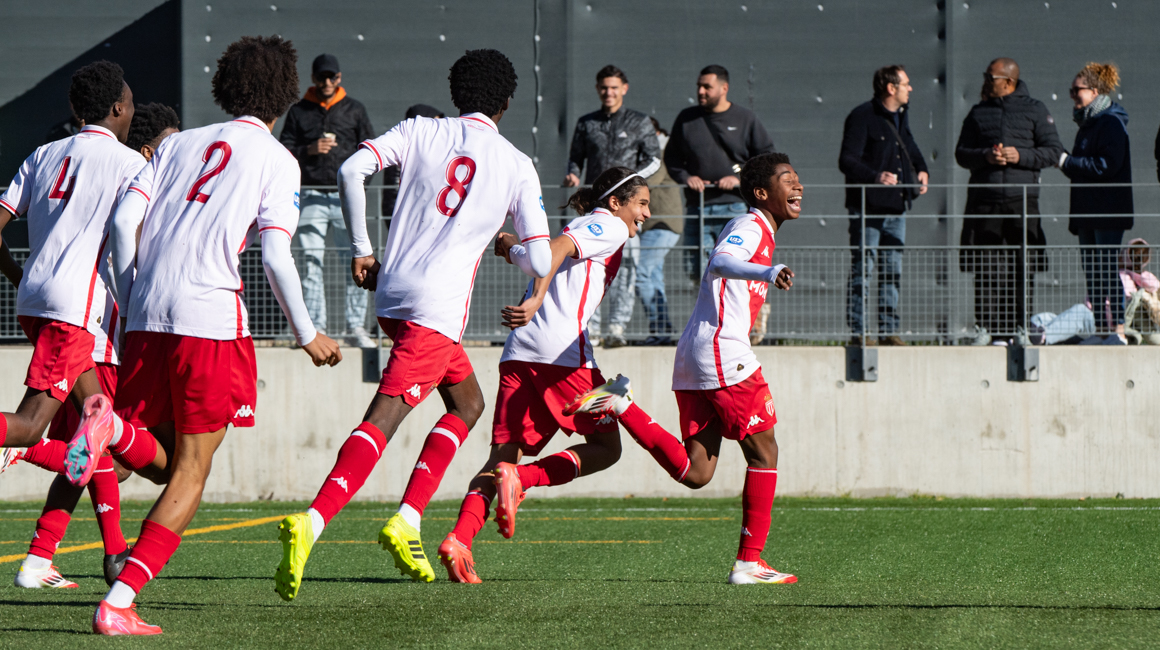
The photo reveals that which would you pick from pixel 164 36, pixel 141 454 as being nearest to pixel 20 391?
pixel 164 36

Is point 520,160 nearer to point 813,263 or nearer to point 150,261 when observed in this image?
point 150,261

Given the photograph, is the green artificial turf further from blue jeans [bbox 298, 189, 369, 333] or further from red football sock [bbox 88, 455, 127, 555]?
blue jeans [bbox 298, 189, 369, 333]

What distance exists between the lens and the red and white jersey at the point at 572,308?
5.79 meters

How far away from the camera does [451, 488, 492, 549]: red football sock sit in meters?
5.40

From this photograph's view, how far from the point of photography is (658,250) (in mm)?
9633

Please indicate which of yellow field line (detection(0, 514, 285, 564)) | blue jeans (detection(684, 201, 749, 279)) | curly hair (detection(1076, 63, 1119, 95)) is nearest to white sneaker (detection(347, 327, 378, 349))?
yellow field line (detection(0, 514, 285, 564))

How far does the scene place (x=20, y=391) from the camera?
9859 mm

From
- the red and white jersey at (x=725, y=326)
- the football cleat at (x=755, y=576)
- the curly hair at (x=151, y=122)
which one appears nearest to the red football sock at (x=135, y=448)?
the curly hair at (x=151, y=122)

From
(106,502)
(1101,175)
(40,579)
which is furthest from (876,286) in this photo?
(40,579)

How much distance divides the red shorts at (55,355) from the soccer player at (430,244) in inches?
52.2

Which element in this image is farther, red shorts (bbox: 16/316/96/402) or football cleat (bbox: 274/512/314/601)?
red shorts (bbox: 16/316/96/402)

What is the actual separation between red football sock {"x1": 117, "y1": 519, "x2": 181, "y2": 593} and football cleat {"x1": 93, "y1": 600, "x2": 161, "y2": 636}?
3.2 inches

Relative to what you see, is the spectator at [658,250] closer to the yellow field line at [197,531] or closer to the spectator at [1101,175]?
the spectator at [1101,175]

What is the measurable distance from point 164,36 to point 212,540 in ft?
24.3
